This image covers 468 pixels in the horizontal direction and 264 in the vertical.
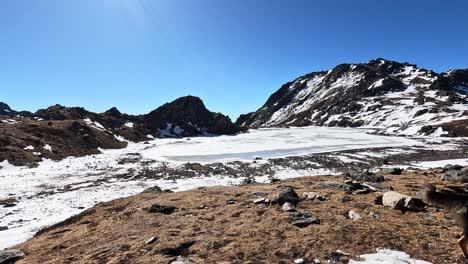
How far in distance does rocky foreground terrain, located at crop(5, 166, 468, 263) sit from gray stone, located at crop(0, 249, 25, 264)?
0.73 feet

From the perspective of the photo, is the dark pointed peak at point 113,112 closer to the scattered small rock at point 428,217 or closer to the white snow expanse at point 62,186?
the white snow expanse at point 62,186

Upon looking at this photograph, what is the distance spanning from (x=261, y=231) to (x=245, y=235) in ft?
1.88

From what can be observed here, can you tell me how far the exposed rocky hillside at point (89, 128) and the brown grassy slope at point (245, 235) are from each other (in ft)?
139

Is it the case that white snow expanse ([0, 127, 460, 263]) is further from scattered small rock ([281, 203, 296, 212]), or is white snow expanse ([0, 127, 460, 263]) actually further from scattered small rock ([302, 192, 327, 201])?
scattered small rock ([302, 192, 327, 201])

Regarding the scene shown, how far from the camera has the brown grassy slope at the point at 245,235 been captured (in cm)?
968

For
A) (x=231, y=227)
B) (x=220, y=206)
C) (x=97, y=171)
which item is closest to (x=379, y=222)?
(x=231, y=227)

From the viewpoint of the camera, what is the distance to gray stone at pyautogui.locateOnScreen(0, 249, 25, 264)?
1166 cm

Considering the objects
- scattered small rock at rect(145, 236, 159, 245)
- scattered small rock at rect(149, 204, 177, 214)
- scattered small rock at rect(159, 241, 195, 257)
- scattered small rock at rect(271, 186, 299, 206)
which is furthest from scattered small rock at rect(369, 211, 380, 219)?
scattered small rock at rect(149, 204, 177, 214)

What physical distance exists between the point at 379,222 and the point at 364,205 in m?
1.85

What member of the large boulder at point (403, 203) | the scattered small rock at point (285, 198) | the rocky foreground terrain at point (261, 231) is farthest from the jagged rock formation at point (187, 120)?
the large boulder at point (403, 203)

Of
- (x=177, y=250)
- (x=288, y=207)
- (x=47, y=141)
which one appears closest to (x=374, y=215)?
(x=288, y=207)

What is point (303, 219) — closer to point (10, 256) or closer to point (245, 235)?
point (245, 235)

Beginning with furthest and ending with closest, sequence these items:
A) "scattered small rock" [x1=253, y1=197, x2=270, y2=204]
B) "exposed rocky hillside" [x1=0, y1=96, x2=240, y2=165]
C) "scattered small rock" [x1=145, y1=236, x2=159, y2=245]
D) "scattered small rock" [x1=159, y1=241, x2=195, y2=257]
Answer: "exposed rocky hillside" [x1=0, y1=96, x2=240, y2=165] → "scattered small rock" [x1=253, y1=197, x2=270, y2=204] → "scattered small rock" [x1=145, y1=236, x2=159, y2=245] → "scattered small rock" [x1=159, y1=241, x2=195, y2=257]

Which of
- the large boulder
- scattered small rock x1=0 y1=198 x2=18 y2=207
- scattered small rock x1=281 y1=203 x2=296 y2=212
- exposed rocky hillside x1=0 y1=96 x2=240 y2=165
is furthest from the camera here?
exposed rocky hillside x1=0 y1=96 x2=240 y2=165
